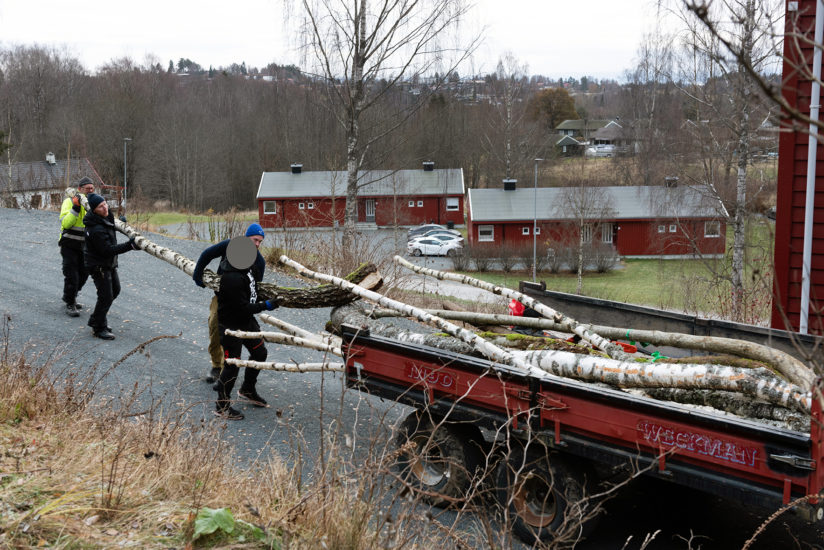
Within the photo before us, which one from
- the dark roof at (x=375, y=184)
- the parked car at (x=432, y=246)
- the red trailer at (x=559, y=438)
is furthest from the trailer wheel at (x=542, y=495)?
the dark roof at (x=375, y=184)

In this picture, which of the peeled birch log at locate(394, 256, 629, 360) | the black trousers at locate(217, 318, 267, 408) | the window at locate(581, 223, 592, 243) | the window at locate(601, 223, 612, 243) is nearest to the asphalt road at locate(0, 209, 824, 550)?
the black trousers at locate(217, 318, 267, 408)

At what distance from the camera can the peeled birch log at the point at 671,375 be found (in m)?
4.77

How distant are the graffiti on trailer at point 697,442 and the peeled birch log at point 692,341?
0.62m

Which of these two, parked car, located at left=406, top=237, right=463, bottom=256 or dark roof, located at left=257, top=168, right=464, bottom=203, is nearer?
parked car, located at left=406, top=237, right=463, bottom=256

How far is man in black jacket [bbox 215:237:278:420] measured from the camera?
7.23 m

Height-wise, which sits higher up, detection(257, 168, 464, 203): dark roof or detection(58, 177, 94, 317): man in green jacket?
detection(257, 168, 464, 203): dark roof

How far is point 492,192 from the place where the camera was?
1853 inches

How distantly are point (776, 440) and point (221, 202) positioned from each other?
66032 mm

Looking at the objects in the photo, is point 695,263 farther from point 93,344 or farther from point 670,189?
point 93,344

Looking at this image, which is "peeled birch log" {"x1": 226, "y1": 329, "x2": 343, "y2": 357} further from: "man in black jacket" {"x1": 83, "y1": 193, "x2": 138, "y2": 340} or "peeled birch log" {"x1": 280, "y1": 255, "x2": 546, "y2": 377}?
"man in black jacket" {"x1": 83, "y1": 193, "x2": 138, "y2": 340}

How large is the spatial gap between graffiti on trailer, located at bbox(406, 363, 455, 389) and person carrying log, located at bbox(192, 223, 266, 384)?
7.73ft

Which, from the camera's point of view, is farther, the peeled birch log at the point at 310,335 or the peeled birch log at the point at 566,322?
the peeled birch log at the point at 310,335

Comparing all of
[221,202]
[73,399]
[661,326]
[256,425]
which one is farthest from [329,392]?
[221,202]

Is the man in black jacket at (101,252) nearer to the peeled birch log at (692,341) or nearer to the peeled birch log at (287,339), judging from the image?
the peeled birch log at (287,339)
